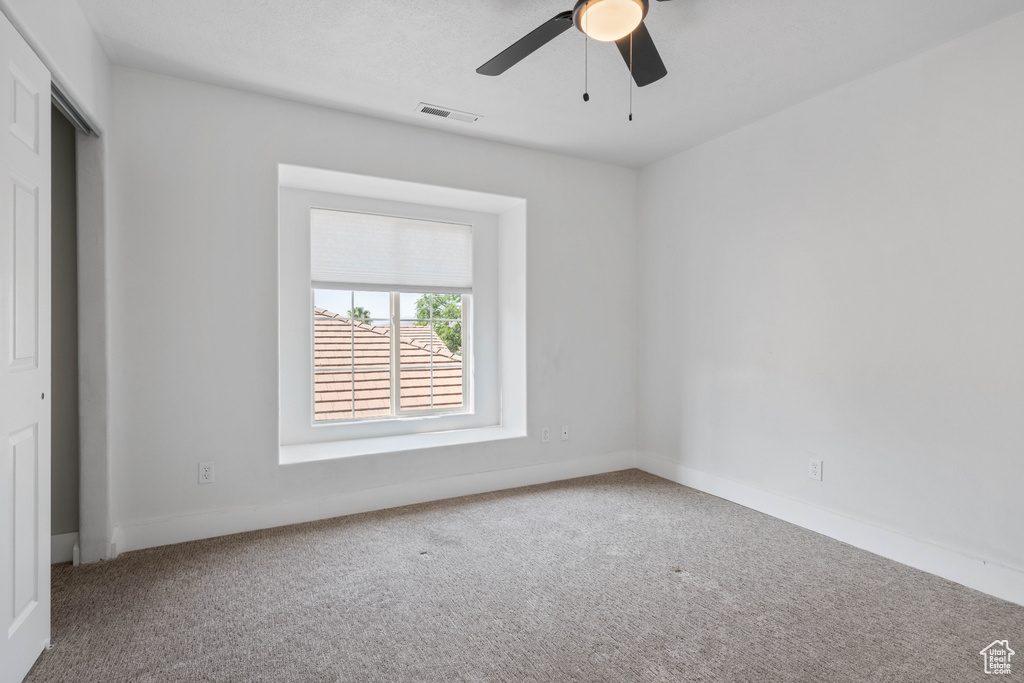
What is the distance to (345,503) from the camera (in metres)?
3.40

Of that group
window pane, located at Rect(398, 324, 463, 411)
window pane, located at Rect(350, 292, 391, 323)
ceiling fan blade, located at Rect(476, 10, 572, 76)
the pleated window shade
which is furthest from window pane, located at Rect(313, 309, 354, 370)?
ceiling fan blade, located at Rect(476, 10, 572, 76)

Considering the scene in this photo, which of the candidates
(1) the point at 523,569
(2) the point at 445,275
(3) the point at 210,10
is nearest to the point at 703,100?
(2) the point at 445,275

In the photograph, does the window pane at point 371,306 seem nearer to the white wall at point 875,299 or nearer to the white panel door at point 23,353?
the white panel door at point 23,353

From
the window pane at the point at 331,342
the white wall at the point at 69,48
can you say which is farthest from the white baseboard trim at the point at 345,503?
the white wall at the point at 69,48

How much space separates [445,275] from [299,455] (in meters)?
1.73

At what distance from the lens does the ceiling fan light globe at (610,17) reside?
73.1 inches

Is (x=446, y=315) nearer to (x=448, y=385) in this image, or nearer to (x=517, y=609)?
(x=448, y=385)

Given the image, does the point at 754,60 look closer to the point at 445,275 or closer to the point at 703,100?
the point at 703,100

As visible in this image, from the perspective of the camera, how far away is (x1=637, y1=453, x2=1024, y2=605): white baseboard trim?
240 centimetres

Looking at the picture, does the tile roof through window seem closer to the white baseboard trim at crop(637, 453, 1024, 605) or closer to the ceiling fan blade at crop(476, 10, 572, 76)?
the white baseboard trim at crop(637, 453, 1024, 605)

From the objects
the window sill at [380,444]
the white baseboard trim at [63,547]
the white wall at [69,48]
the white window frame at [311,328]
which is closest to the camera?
the white wall at [69,48]

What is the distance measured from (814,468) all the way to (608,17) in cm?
269

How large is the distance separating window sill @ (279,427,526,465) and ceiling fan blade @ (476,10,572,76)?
93.9 inches

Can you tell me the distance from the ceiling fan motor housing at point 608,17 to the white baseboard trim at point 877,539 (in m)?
2.74
